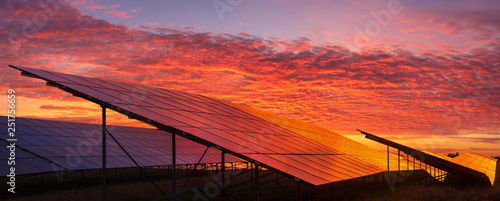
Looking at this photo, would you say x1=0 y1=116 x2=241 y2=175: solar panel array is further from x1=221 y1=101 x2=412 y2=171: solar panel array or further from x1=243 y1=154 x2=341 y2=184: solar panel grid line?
x1=243 y1=154 x2=341 y2=184: solar panel grid line

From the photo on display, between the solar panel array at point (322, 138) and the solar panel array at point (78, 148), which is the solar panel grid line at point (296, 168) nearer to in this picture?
the solar panel array at point (322, 138)

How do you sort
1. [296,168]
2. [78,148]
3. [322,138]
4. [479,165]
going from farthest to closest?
[479,165] → [322,138] → [78,148] → [296,168]

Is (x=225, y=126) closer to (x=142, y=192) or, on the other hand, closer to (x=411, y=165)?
(x=142, y=192)

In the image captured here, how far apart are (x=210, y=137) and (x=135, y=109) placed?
2994 mm

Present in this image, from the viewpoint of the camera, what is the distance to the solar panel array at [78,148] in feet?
85.2

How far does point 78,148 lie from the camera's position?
31.4m

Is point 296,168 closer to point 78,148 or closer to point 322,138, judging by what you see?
point 322,138

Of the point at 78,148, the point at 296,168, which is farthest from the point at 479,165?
the point at 78,148

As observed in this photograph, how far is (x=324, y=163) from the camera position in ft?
63.9

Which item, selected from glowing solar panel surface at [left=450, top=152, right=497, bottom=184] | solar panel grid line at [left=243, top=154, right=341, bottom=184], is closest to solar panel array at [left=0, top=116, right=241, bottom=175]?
solar panel grid line at [left=243, top=154, right=341, bottom=184]

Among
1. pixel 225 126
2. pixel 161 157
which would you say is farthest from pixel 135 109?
pixel 161 157

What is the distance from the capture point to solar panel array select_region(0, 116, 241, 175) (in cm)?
2597

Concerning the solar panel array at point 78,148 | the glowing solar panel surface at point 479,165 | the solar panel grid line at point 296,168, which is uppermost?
the solar panel grid line at point 296,168

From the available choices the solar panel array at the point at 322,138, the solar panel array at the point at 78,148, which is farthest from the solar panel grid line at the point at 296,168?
the solar panel array at the point at 78,148
